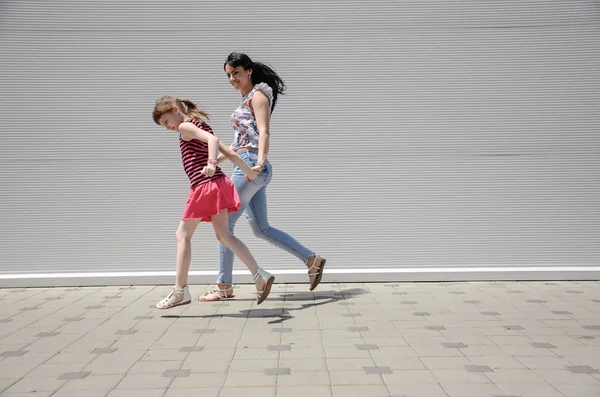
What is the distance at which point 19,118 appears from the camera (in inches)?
236

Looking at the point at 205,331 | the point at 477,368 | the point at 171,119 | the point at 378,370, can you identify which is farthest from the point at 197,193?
the point at 477,368

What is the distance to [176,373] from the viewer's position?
10.6 feet

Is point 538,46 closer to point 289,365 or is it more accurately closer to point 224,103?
point 224,103

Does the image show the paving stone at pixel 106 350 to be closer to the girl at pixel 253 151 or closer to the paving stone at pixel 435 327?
the girl at pixel 253 151

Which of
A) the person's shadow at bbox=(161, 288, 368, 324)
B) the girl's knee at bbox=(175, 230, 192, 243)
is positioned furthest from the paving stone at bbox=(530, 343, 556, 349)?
the girl's knee at bbox=(175, 230, 192, 243)

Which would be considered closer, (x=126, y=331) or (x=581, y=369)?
(x=581, y=369)

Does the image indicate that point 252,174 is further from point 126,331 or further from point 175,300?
point 126,331

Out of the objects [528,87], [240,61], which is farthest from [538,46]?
[240,61]

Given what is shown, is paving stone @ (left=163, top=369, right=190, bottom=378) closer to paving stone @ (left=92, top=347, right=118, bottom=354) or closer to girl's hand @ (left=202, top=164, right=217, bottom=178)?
paving stone @ (left=92, top=347, right=118, bottom=354)

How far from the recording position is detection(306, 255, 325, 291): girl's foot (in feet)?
17.6

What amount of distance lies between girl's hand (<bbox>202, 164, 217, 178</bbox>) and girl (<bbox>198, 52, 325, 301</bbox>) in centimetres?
45

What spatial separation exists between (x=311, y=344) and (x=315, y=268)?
1.61m

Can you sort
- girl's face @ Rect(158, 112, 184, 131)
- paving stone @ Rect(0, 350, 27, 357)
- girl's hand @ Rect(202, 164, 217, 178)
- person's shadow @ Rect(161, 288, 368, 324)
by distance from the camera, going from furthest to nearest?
girl's face @ Rect(158, 112, 184, 131) < person's shadow @ Rect(161, 288, 368, 324) < girl's hand @ Rect(202, 164, 217, 178) < paving stone @ Rect(0, 350, 27, 357)

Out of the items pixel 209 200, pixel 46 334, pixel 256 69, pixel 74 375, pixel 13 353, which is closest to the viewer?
pixel 74 375
